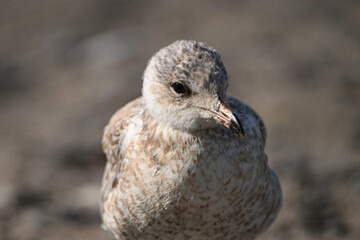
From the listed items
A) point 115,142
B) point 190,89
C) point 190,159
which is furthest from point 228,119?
point 115,142

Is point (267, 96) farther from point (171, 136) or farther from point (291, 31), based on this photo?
point (171, 136)

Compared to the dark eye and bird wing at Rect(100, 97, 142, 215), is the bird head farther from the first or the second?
bird wing at Rect(100, 97, 142, 215)

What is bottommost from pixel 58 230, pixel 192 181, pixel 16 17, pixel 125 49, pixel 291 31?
pixel 192 181

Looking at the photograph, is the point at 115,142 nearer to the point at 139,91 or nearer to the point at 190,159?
the point at 190,159

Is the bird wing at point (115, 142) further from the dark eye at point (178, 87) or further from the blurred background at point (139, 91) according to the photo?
the blurred background at point (139, 91)

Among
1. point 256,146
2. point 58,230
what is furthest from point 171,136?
point 58,230

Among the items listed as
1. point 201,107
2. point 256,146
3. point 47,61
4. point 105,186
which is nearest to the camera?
point 201,107

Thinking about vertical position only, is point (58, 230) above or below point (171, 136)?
above
